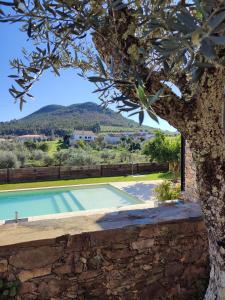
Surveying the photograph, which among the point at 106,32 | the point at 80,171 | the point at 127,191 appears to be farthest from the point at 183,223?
the point at 80,171

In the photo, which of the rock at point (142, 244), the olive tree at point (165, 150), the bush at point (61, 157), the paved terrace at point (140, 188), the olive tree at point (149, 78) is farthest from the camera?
the bush at point (61, 157)

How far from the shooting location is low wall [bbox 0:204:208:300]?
2.98 meters

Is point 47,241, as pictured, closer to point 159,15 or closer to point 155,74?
point 155,74

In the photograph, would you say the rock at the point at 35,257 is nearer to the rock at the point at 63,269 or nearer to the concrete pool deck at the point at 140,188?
the rock at the point at 63,269

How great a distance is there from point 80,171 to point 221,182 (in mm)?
15679

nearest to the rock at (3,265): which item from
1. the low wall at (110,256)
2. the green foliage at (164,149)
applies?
the low wall at (110,256)

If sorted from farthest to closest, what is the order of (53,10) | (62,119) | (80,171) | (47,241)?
(62,119)
(80,171)
(47,241)
(53,10)

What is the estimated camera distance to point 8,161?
18.3 m

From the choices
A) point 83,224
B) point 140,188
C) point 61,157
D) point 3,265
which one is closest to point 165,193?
point 140,188

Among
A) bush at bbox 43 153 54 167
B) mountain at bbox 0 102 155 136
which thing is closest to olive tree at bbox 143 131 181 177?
bush at bbox 43 153 54 167

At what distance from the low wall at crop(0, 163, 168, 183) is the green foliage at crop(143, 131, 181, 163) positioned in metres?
3.29

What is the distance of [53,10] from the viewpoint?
196cm

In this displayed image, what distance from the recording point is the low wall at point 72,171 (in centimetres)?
1633

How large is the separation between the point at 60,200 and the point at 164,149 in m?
5.75
